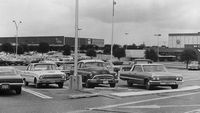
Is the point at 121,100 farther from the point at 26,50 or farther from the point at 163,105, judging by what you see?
the point at 26,50

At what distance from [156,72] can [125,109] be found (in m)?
9.58

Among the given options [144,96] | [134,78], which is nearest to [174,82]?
[134,78]

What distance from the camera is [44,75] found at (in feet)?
75.1

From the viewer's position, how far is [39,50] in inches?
5064

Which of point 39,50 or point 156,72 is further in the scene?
point 39,50

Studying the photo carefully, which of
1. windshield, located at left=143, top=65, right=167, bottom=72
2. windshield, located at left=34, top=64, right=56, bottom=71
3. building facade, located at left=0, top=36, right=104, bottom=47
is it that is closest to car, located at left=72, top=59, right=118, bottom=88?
windshield, located at left=34, top=64, right=56, bottom=71

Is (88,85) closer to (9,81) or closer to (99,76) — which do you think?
(99,76)

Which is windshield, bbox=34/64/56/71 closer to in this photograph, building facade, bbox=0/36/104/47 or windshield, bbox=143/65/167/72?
windshield, bbox=143/65/167/72

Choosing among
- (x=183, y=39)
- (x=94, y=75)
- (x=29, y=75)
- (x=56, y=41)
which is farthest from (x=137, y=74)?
(x=183, y=39)

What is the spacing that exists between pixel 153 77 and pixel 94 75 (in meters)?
3.41

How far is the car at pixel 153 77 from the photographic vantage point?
22.3 metres

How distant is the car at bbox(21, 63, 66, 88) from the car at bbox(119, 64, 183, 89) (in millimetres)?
4453

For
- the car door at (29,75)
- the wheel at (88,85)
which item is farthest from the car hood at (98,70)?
the car door at (29,75)

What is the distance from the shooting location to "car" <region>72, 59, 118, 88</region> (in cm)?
2291
